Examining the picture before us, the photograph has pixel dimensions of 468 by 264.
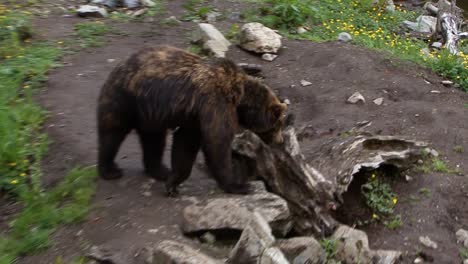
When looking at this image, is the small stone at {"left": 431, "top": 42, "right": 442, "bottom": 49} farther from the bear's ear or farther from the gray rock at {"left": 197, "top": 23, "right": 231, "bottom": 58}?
the bear's ear

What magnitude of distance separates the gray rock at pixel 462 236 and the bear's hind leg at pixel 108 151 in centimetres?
309

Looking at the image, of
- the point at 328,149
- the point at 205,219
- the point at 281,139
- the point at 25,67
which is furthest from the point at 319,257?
the point at 25,67

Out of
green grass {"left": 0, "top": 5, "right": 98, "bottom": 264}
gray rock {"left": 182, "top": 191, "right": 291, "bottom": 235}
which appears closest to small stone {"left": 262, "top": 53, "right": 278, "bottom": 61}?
green grass {"left": 0, "top": 5, "right": 98, "bottom": 264}

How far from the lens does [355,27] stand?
10828 millimetres

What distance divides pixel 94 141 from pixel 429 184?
3380 mm

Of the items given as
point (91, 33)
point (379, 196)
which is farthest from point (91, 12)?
point (379, 196)

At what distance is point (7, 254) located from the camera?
4.43m

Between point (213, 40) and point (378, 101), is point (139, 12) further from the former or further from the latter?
point (378, 101)

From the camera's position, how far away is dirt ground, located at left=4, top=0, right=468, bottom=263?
189 inches

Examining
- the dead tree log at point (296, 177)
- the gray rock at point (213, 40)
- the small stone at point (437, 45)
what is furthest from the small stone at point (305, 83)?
the small stone at point (437, 45)

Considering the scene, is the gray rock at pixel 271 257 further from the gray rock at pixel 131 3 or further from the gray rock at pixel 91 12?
the gray rock at pixel 131 3

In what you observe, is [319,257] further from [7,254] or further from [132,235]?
→ [7,254]

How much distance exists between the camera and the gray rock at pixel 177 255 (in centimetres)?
382

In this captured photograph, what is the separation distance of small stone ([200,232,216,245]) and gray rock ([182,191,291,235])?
2.1 inches
